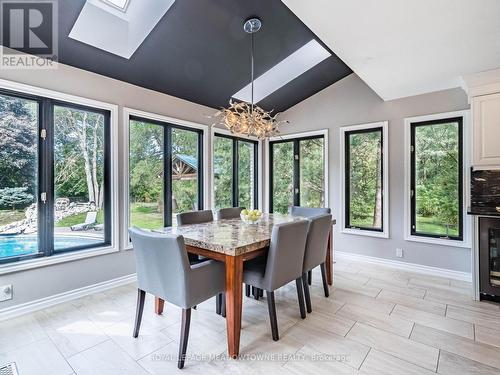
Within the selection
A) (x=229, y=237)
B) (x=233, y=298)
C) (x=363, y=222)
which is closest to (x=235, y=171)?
(x=363, y=222)

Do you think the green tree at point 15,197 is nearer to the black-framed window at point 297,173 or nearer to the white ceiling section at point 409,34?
the white ceiling section at point 409,34

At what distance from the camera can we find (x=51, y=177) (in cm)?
274

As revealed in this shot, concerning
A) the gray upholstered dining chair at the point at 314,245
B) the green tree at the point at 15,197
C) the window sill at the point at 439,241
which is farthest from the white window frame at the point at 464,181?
the green tree at the point at 15,197

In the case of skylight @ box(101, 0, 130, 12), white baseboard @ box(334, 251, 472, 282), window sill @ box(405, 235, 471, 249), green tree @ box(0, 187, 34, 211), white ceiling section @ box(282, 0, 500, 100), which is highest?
skylight @ box(101, 0, 130, 12)

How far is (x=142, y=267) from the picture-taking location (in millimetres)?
2062

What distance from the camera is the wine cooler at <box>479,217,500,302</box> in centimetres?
278

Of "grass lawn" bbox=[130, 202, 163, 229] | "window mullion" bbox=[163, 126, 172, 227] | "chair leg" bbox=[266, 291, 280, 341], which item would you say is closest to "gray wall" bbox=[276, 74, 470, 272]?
"window mullion" bbox=[163, 126, 172, 227]

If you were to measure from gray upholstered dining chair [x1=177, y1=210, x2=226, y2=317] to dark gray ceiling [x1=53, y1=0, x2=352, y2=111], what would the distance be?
1.77 meters

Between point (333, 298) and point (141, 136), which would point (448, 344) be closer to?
point (333, 298)

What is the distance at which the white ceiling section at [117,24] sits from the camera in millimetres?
2514

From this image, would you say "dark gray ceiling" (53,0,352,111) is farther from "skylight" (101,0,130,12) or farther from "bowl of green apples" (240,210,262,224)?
"bowl of green apples" (240,210,262,224)

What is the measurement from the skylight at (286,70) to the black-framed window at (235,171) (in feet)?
2.93

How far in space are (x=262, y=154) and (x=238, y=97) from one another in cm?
149

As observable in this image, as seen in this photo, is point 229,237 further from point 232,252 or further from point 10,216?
point 10,216
